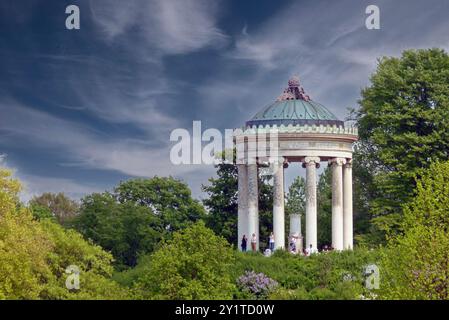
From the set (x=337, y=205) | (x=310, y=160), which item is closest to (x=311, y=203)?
(x=337, y=205)

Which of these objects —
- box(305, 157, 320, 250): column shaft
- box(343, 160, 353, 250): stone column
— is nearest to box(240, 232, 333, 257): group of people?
box(305, 157, 320, 250): column shaft

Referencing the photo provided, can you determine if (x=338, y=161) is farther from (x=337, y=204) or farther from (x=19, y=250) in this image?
(x=19, y=250)

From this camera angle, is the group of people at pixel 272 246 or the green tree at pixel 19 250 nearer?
the green tree at pixel 19 250

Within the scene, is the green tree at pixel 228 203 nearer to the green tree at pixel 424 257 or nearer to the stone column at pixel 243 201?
the stone column at pixel 243 201

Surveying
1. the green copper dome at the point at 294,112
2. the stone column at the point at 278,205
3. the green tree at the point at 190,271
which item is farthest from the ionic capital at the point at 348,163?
the green tree at the point at 190,271

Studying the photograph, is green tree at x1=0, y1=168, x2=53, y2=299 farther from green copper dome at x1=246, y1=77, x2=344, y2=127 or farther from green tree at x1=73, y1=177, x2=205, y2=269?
green tree at x1=73, y1=177, x2=205, y2=269

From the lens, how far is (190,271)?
192ft

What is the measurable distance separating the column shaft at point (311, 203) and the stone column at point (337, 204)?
146cm

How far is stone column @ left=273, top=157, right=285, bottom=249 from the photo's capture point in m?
77.2

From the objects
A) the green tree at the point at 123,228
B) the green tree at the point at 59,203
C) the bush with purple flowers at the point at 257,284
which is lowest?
the bush with purple flowers at the point at 257,284

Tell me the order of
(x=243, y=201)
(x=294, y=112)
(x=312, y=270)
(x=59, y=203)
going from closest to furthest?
(x=312, y=270)
(x=294, y=112)
(x=243, y=201)
(x=59, y=203)

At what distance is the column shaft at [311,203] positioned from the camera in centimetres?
7719

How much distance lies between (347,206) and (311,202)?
374 cm
